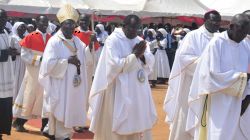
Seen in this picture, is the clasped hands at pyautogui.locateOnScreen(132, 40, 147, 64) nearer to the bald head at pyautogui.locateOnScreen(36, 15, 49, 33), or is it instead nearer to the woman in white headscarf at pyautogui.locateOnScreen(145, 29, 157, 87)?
the bald head at pyautogui.locateOnScreen(36, 15, 49, 33)

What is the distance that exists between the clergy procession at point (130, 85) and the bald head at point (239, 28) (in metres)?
0.01

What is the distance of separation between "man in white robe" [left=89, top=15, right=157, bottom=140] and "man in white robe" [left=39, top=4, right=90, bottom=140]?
1101 millimetres

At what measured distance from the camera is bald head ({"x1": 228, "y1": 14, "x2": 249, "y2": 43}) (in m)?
6.41

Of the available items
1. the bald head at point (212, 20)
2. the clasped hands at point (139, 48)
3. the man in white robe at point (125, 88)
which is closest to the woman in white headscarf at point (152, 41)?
the bald head at point (212, 20)

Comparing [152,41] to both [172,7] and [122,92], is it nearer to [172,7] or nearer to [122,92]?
[172,7]

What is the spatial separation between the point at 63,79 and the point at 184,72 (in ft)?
6.45

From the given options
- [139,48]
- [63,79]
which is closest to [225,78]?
[139,48]

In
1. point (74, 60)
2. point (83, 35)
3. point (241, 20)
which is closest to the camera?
point (241, 20)

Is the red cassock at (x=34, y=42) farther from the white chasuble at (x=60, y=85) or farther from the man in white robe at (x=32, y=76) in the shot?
the white chasuble at (x=60, y=85)

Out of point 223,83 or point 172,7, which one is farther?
point 172,7

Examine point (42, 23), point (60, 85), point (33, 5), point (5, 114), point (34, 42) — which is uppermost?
point (33, 5)

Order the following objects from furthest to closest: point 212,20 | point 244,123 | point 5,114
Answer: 1. point 5,114
2. point 212,20
3. point 244,123

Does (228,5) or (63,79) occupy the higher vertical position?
(228,5)

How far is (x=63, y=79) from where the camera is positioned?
925cm
